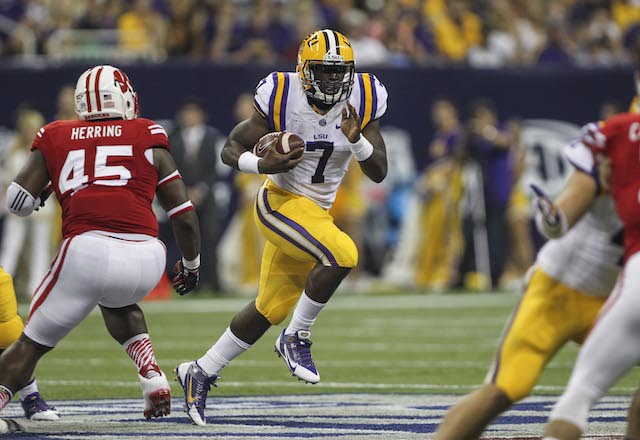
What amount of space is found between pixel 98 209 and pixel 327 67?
151cm

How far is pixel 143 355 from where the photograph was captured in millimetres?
6098

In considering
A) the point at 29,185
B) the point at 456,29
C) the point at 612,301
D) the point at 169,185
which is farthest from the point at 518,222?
the point at 612,301

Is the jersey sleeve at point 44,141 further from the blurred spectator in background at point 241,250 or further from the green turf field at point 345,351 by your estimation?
the blurred spectator in background at point 241,250

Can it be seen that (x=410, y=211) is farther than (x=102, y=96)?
Yes

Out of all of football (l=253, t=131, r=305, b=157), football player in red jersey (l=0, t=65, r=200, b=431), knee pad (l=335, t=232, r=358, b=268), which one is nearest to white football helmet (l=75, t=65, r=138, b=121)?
football player in red jersey (l=0, t=65, r=200, b=431)

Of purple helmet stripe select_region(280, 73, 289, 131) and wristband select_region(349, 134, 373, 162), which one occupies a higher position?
purple helmet stripe select_region(280, 73, 289, 131)

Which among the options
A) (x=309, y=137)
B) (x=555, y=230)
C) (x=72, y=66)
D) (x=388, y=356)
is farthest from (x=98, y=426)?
(x=72, y=66)

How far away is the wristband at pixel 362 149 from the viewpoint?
6457 millimetres

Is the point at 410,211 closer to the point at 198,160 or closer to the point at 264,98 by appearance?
the point at 198,160

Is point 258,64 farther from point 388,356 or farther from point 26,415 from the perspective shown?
point 26,415

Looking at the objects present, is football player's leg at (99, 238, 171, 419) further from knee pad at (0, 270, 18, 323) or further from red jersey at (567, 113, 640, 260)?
red jersey at (567, 113, 640, 260)

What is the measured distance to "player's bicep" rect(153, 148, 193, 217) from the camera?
19.4 ft

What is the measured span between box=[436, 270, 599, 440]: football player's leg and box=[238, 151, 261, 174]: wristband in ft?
7.05

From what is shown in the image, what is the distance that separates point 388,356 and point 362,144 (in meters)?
3.50
